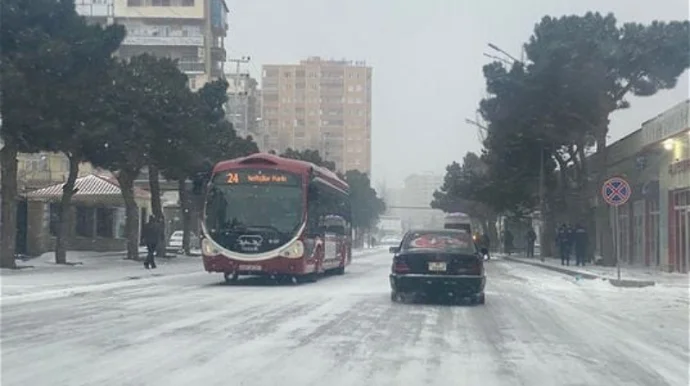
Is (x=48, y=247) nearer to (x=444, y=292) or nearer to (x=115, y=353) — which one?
(x=444, y=292)

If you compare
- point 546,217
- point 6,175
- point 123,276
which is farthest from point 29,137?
point 546,217

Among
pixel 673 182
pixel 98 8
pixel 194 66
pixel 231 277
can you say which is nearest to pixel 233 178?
pixel 231 277

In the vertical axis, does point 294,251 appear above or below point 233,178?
below

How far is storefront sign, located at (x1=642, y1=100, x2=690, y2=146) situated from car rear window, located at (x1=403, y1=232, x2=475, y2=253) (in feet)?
46.1

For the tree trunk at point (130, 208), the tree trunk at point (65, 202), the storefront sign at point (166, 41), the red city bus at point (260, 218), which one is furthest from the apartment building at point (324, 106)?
the red city bus at point (260, 218)

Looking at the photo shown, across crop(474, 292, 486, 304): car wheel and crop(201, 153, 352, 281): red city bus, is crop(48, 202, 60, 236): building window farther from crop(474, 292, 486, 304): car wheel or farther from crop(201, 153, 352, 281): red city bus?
crop(474, 292, 486, 304): car wheel

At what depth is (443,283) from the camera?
62.7ft

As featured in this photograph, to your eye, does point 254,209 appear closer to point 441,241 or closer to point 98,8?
point 441,241

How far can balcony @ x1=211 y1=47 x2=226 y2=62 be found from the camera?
96.1 m

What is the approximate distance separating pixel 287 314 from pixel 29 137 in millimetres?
17684

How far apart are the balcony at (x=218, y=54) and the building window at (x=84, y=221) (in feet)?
144

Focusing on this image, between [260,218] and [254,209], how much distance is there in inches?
11.6

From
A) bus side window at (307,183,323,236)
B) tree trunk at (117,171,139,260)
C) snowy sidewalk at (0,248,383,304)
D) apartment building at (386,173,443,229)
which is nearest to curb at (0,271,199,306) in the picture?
snowy sidewalk at (0,248,383,304)

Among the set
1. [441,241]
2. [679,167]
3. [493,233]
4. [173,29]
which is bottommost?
[441,241]
